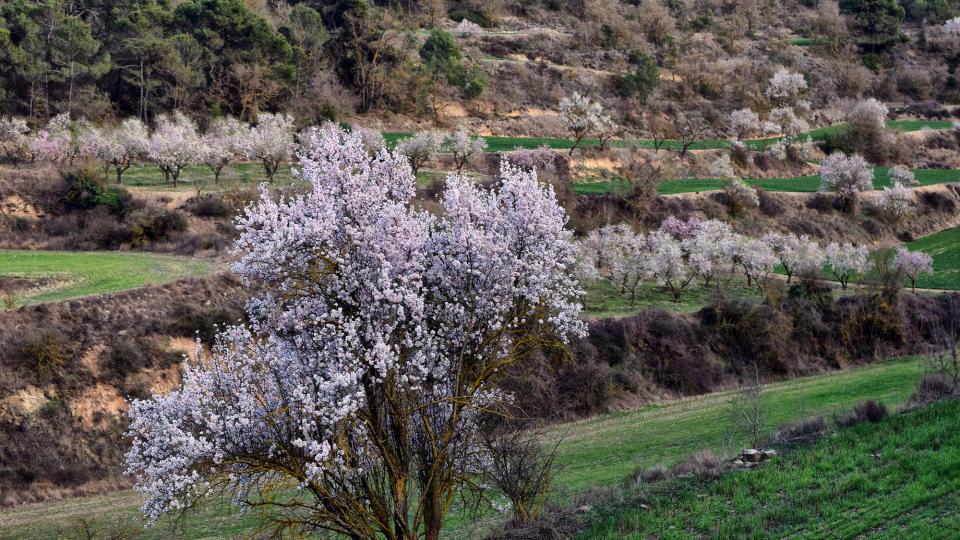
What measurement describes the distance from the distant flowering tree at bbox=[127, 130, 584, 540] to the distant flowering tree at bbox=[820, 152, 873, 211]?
62.4 m

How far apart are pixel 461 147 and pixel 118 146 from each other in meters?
23.7

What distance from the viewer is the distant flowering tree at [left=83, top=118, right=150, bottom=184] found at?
62.6 meters

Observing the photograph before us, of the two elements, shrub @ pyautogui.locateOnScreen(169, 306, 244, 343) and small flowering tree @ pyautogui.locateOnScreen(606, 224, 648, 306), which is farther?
small flowering tree @ pyautogui.locateOnScreen(606, 224, 648, 306)

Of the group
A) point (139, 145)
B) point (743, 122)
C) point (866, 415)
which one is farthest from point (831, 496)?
point (743, 122)

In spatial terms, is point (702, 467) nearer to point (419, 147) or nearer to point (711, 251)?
point (711, 251)

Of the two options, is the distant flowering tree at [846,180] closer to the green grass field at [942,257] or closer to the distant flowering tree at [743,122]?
the green grass field at [942,257]

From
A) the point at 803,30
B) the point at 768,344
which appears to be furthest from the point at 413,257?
the point at 803,30

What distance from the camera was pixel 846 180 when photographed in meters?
79.2

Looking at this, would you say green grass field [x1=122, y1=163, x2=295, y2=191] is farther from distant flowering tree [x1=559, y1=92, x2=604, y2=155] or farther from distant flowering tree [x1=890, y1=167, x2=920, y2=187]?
distant flowering tree [x1=890, y1=167, x2=920, y2=187]

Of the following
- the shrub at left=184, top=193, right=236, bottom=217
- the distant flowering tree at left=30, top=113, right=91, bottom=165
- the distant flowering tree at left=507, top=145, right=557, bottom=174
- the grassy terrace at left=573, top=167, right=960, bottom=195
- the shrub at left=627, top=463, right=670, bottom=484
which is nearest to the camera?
the shrub at left=627, top=463, right=670, bottom=484

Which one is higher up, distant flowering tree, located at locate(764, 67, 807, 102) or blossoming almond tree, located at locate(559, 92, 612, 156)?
distant flowering tree, located at locate(764, 67, 807, 102)

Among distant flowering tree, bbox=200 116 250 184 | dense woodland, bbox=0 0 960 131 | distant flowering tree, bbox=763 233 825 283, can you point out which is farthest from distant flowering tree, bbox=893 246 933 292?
distant flowering tree, bbox=200 116 250 184

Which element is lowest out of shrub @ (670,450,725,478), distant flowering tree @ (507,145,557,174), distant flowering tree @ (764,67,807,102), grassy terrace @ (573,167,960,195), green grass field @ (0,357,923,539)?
green grass field @ (0,357,923,539)

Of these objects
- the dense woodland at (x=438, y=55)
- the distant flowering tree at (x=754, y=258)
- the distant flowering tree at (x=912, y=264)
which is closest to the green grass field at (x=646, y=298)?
the distant flowering tree at (x=754, y=258)
